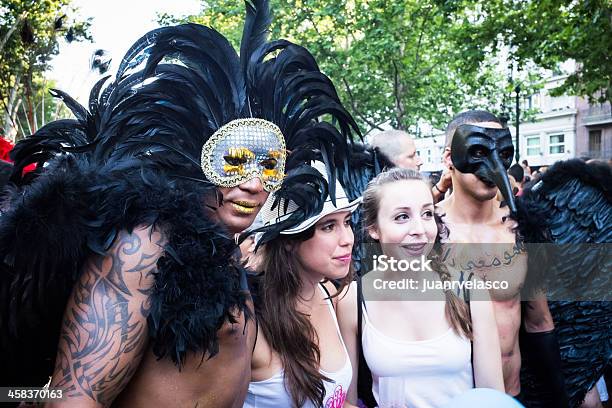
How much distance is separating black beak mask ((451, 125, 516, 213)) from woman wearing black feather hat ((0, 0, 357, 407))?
160 centimetres

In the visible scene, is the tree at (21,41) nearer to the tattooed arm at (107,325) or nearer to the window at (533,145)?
the tattooed arm at (107,325)

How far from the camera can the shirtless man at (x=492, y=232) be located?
3158 mm

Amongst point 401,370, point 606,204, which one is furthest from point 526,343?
point 401,370

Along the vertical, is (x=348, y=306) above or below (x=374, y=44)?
below

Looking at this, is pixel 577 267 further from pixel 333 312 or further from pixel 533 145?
pixel 533 145

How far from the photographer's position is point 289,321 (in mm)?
2432

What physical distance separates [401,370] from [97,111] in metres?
1.68

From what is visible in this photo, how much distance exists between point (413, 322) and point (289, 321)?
605 millimetres

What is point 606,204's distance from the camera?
333 cm

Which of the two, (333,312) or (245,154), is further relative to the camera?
→ (333,312)

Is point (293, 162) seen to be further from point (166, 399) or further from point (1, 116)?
point (1, 116)

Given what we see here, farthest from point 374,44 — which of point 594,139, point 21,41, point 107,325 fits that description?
point 594,139

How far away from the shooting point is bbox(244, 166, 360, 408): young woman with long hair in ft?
7.55

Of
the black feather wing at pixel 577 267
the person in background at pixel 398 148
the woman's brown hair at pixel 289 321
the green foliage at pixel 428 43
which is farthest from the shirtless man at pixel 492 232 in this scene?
the green foliage at pixel 428 43
